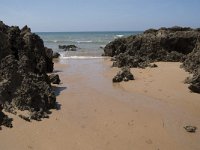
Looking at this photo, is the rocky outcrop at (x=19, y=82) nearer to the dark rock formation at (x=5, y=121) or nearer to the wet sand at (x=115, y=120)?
the wet sand at (x=115, y=120)

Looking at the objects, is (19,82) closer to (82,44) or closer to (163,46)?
(163,46)

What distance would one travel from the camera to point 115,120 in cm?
1089

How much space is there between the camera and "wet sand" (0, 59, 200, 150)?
29.3 feet

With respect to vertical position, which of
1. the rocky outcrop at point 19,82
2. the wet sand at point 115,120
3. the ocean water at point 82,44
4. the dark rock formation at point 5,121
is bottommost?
the ocean water at point 82,44

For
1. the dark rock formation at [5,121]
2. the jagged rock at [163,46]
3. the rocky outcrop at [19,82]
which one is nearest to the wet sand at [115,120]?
the dark rock formation at [5,121]

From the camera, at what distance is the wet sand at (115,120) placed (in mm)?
8945

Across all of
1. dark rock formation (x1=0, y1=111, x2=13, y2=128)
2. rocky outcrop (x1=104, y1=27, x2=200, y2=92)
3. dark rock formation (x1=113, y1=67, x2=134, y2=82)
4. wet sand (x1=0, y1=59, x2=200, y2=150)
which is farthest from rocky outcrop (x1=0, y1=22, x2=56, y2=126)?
rocky outcrop (x1=104, y1=27, x2=200, y2=92)

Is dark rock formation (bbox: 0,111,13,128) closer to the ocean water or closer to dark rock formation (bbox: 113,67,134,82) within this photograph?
dark rock formation (bbox: 113,67,134,82)

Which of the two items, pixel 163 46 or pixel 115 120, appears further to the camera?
pixel 163 46

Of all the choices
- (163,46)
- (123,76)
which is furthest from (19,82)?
(163,46)

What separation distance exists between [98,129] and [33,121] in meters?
1.77

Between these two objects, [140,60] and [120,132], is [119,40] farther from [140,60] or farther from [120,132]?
[120,132]

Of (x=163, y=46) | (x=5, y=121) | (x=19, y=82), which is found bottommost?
(x=163, y=46)

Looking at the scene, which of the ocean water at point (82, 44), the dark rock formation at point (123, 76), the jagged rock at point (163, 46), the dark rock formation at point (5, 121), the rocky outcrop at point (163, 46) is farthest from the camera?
the ocean water at point (82, 44)
